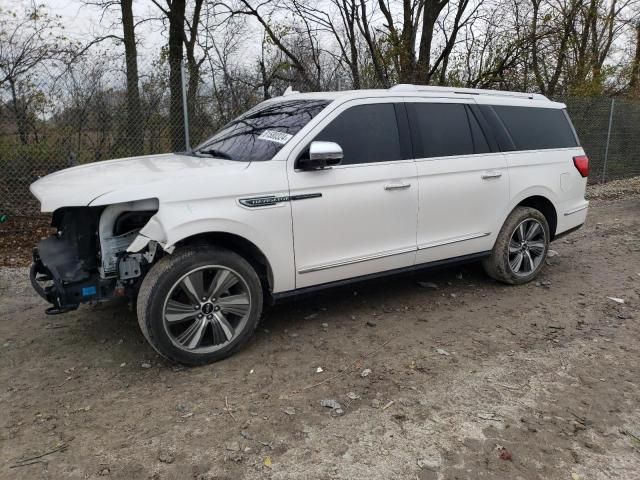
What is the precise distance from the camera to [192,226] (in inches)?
128

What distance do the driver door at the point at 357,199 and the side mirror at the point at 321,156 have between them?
5 centimetres

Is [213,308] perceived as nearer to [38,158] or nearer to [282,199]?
[282,199]

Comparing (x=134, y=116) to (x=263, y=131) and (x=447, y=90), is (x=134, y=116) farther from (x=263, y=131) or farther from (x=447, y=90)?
(x=447, y=90)

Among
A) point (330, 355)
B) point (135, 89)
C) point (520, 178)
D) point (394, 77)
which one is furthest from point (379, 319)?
point (394, 77)

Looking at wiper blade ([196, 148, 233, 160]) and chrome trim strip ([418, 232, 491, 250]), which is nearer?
wiper blade ([196, 148, 233, 160])

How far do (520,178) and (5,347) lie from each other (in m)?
4.64

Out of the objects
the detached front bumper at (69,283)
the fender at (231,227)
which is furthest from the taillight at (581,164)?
the detached front bumper at (69,283)

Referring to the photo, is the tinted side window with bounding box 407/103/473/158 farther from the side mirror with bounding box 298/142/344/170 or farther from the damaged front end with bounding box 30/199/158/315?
the damaged front end with bounding box 30/199/158/315

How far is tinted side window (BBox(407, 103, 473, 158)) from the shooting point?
4301mm

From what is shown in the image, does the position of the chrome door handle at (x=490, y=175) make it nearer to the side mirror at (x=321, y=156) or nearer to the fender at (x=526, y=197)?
the fender at (x=526, y=197)

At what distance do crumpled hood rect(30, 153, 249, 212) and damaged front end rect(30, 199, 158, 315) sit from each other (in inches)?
6.2

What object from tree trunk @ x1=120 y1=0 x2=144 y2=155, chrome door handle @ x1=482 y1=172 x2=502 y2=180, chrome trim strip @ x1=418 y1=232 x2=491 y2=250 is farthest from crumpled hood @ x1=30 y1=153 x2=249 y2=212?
tree trunk @ x1=120 y1=0 x2=144 y2=155

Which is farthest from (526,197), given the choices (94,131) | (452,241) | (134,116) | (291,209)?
(94,131)

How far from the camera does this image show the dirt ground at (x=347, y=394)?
2.55m
